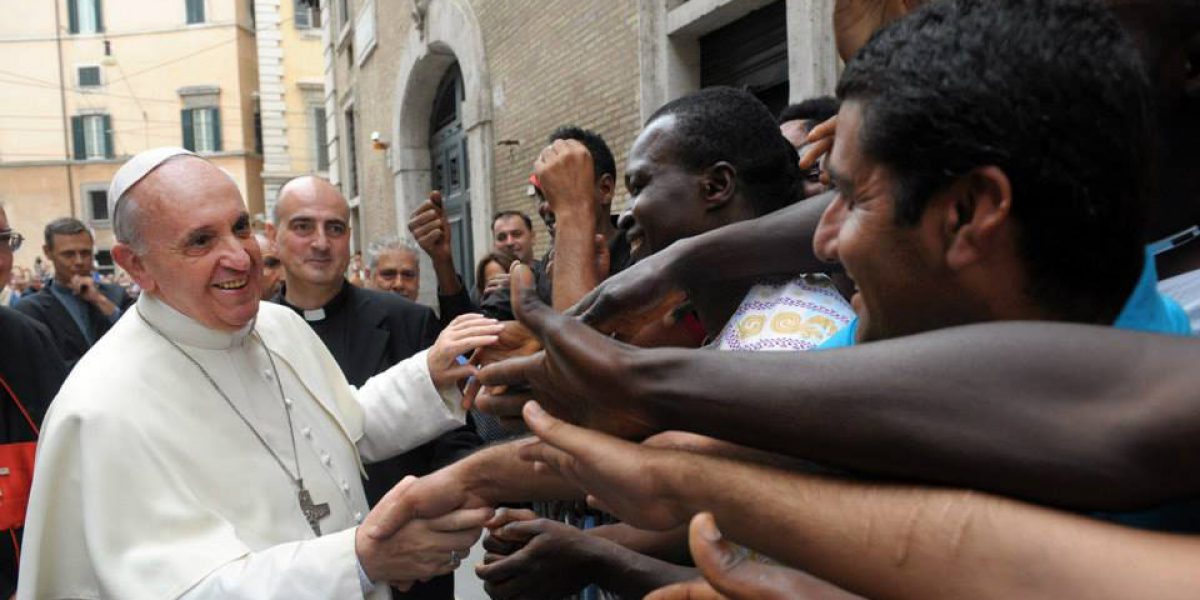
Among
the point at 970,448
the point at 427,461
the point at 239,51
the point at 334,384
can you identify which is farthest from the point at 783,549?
the point at 239,51

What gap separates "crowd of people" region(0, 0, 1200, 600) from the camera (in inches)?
28.1

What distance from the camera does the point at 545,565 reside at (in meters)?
1.79

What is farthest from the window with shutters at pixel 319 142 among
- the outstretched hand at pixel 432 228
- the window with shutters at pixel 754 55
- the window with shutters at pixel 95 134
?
the outstretched hand at pixel 432 228

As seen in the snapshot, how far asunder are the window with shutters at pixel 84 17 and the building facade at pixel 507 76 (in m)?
20.1

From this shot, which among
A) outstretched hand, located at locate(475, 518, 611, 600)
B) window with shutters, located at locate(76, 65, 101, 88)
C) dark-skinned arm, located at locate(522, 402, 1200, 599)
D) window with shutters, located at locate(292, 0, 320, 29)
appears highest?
window with shutters, located at locate(292, 0, 320, 29)

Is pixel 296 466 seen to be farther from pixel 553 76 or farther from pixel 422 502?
pixel 553 76

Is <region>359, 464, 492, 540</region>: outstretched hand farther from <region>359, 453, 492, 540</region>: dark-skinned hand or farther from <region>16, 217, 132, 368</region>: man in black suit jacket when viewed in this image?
<region>16, 217, 132, 368</region>: man in black suit jacket

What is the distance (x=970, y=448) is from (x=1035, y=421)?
55mm

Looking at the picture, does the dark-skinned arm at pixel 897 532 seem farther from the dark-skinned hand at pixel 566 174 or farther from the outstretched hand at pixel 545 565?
the dark-skinned hand at pixel 566 174

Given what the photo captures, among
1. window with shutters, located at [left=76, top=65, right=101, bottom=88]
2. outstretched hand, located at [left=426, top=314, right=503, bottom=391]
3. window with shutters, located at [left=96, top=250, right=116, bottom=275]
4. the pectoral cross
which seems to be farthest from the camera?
window with shutters, located at [left=76, top=65, right=101, bottom=88]

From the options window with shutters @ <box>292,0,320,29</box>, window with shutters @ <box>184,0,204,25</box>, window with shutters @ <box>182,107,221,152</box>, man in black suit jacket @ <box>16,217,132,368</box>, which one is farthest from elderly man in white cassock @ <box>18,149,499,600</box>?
window with shutters @ <box>184,0,204,25</box>

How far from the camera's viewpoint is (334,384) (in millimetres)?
2582

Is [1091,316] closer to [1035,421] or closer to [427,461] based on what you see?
[1035,421]

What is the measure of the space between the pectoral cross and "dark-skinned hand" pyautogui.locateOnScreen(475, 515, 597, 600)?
56cm
